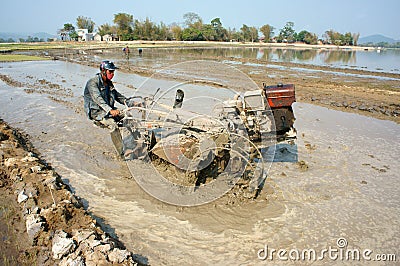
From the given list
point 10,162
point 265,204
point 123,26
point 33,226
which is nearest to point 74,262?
point 33,226

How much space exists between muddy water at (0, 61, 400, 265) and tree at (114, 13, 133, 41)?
78.5 meters

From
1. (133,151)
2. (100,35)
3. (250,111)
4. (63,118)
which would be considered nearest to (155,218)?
(133,151)

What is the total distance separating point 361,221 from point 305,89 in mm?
11875

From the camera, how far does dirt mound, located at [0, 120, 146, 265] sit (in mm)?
3555

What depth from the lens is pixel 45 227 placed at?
4.05m

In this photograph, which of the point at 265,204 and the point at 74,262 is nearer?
the point at 74,262

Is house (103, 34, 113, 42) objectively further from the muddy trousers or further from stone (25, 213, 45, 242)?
stone (25, 213, 45, 242)

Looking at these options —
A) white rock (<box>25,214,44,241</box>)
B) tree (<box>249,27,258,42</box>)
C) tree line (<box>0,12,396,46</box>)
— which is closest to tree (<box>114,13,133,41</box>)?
tree line (<box>0,12,396,46</box>)

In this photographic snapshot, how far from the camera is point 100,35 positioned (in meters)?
90.4

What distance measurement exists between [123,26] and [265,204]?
87.9 m

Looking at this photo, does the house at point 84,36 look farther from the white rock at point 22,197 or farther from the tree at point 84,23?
the white rock at point 22,197

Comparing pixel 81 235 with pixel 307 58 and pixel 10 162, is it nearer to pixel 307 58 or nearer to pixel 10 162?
pixel 10 162

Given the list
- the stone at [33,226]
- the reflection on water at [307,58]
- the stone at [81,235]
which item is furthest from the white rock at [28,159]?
the reflection on water at [307,58]

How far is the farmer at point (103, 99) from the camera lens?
5641mm
